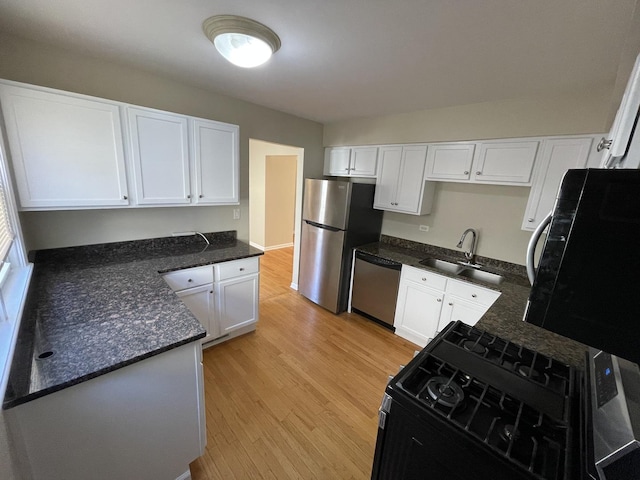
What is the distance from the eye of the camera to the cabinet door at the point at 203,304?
2134mm

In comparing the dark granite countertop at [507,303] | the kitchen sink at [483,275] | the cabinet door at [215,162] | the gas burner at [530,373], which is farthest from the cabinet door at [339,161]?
the gas burner at [530,373]

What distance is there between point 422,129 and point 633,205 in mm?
2485

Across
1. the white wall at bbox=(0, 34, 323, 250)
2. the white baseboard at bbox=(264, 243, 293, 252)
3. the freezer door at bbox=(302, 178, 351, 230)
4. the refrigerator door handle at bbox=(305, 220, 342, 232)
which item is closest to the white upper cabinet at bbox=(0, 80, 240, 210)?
the white wall at bbox=(0, 34, 323, 250)

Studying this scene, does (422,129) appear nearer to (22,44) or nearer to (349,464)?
(349,464)

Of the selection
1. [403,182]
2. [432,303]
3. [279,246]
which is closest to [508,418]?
[432,303]

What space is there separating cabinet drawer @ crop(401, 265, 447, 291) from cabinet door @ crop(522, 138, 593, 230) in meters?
0.82

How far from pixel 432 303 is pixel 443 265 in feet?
1.89

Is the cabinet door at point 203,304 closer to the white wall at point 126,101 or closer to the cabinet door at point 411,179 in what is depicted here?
the white wall at point 126,101

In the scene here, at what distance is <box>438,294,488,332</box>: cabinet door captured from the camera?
2.30 metres

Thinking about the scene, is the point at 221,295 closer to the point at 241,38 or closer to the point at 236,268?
the point at 236,268

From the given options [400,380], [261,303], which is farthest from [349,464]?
[261,303]

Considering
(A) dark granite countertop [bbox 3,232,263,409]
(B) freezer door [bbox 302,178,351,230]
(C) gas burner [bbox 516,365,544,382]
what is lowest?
(A) dark granite countertop [bbox 3,232,263,409]

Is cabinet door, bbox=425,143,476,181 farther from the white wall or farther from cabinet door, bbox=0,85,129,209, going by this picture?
cabinet door, bbox=0,85,129,209

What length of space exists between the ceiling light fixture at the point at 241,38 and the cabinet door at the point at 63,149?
0.98 meters
